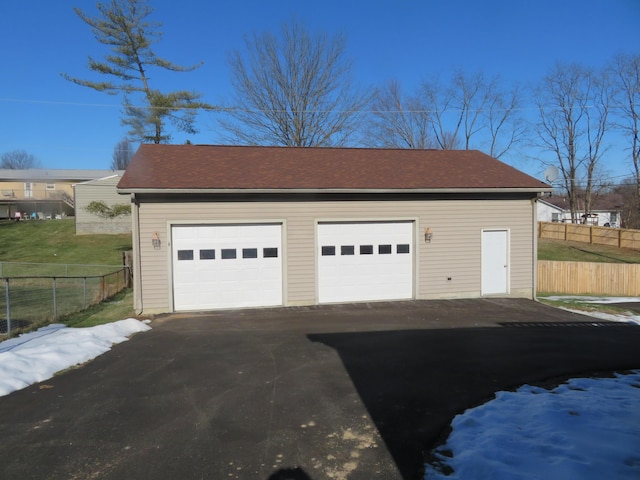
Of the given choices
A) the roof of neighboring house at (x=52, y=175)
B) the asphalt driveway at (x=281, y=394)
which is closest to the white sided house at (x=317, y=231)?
the asphalt driveway at (x=281, y=394)

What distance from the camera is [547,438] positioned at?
4.04m

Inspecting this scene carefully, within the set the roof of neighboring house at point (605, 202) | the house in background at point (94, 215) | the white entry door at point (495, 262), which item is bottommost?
the white entry door at point (495, 262)

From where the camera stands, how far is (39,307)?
44.0 ft

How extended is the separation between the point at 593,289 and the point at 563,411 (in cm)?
1636

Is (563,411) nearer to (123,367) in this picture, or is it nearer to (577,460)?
(577,460)

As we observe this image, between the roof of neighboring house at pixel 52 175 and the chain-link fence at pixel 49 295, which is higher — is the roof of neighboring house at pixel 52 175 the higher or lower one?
the higher one

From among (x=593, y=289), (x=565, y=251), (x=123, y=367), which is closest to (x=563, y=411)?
A: (x=123, y=367)

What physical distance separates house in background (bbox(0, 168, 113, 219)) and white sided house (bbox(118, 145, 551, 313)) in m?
40.9

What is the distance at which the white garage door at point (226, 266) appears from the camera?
11.0 m

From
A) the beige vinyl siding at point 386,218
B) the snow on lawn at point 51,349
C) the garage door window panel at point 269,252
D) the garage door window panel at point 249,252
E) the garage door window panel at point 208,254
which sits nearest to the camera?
the snow on lawn at point 51,349

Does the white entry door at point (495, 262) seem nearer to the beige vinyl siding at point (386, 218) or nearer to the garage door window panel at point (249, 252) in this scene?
the beige vinyl siding at point (386, 218)

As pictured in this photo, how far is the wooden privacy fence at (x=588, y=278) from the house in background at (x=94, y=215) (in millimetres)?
26152

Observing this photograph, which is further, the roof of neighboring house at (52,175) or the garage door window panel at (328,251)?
the roof of neighboring house at (52,175)

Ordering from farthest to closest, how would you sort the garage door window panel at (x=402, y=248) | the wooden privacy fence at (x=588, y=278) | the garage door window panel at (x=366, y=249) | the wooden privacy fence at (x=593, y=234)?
the wooden privacy fence at (x=593, y=234)
the wooden privacy fence at (x=588, y=278)
the garage door window panel at (x=402, y=248)
the garage door window panel at (x=366, y=249)
